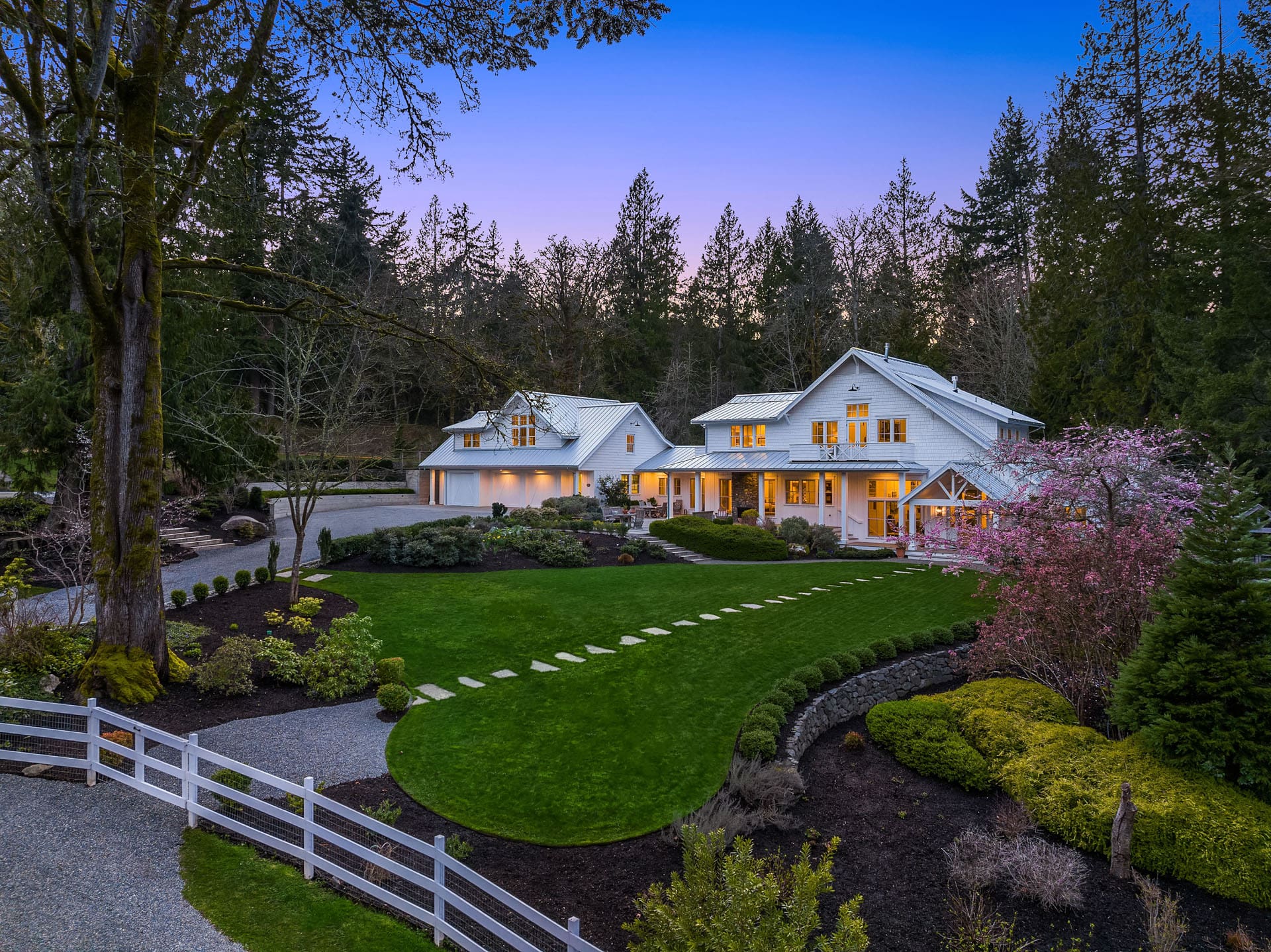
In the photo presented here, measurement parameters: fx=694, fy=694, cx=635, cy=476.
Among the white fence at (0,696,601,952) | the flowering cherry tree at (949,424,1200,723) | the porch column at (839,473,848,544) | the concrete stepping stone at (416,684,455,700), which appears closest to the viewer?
the white fence at (0,696,601,952)

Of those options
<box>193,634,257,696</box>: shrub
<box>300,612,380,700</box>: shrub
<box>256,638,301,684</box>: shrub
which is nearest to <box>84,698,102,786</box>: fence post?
<box>193,634,257,696</box>: shrub

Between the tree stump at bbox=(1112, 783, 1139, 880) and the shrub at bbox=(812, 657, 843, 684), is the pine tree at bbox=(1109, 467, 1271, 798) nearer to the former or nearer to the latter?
the tree stump at bbox=(1112, 783, 1139, 880)

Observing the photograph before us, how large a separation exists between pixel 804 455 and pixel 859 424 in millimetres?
2500

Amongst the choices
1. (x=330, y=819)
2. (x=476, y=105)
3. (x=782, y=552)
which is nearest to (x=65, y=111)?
(x=476, y=105)

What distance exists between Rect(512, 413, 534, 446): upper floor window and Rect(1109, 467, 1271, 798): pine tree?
29.1m

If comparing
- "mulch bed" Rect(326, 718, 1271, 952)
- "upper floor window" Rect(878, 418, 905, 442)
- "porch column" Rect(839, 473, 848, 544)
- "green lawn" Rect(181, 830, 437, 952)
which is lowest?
"mulch bed" Rect(326, 718, 1271, 952)

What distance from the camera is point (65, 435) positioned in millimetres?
16609

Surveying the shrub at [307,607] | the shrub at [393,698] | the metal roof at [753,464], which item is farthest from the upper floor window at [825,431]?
the shrub at [393,698]

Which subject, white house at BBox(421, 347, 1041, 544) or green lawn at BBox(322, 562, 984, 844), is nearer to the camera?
green lawn at BBox(322, 562, 984, 844)

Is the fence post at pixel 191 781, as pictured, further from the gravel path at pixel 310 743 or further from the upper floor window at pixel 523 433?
the upper floor window at pixel 523 433

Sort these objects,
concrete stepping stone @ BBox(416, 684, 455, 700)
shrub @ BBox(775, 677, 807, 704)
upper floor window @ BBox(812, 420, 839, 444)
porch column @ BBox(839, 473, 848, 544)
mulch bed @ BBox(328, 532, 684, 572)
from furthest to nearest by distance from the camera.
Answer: upper floor window @ BBox(812, 420, 839, 444) → porch column @ BBox(839, 473, 848, 544) → mulch bed @ BBox(328, 532, 684, 572) → shrub @ BBox(775, 677, 807, 704) → concrete stepping stone @ BBox(416, 684, 455, 700)

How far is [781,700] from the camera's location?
991cm

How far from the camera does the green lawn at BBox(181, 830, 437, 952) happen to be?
4953 mm

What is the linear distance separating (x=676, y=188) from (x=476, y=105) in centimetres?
4365
